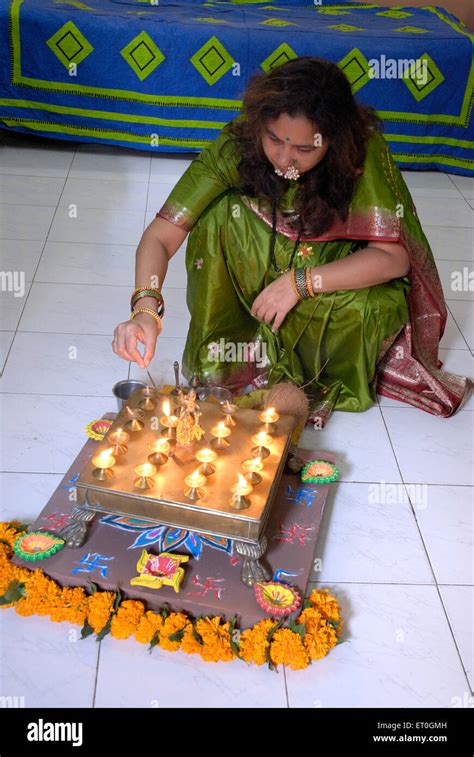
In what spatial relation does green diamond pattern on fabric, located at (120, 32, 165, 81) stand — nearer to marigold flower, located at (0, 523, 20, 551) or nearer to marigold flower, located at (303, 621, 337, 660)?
marigold flower, located at (0, 523, 20, 551)

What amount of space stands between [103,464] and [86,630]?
0.35 metres

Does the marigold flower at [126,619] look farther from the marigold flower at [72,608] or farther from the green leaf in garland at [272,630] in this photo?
the green leaf in garland at [272,630]

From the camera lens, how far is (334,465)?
74.7 inches

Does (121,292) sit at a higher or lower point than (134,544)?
higher

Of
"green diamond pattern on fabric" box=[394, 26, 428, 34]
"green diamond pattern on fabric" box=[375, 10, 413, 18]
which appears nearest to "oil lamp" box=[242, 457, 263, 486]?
"green diamond pattern on fabric" box=[394, 26, 428, 34]

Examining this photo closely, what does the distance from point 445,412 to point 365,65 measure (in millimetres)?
2437

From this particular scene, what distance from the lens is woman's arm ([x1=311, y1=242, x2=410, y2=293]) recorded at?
1.93 metres

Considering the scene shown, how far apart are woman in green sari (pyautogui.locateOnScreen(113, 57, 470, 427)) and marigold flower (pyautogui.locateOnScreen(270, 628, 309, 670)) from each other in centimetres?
67

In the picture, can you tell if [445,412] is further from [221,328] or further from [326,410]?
[221,328]

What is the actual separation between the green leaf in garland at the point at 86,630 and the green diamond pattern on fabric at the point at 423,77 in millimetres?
3427

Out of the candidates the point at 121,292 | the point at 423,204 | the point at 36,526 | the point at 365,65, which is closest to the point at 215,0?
the point at 365,65

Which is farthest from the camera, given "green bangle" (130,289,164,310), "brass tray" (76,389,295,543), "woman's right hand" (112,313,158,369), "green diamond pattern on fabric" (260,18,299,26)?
"green diamond pattern on fabric" (260,18,299,26)

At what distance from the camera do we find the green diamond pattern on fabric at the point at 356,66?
384 centimetres

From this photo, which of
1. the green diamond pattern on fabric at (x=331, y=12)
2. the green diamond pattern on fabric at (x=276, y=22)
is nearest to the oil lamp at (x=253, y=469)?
the green diamond pattern on fabric at (x=276, y=22)
